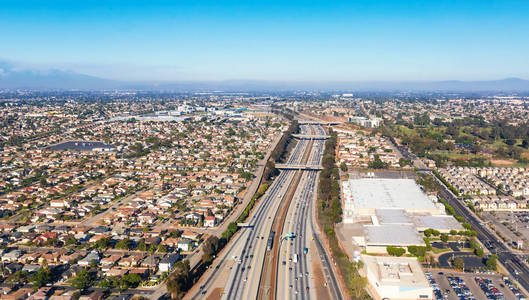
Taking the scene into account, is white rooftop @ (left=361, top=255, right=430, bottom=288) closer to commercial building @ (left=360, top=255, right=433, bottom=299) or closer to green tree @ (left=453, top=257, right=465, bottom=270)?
commercial building @ (left=360, top=255, right=433, bottom=299)

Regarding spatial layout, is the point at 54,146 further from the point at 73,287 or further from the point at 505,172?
the point at 505,172

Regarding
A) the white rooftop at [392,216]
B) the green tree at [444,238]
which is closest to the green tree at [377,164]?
the white rooftop at [392,216]

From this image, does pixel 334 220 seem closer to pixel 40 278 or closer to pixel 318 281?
pixel 318 281

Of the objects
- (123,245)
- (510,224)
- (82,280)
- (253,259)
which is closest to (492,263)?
(510,224)

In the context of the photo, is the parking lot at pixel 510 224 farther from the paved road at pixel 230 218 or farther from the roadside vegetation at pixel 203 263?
the paved road at pixel 230 218

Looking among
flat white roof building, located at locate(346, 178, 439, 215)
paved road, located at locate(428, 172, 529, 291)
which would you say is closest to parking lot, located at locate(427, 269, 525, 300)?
paved road, located at locate(428, 172, 529, 291)
